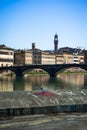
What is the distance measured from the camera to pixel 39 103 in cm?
3033

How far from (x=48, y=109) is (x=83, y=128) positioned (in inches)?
200

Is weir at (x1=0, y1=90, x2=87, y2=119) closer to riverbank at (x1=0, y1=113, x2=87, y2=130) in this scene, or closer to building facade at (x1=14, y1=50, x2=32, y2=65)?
riverbank at (x1=0, y1=113, x2=87, y2=130)

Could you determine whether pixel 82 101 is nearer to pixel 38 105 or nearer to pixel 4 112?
pixel 38 105

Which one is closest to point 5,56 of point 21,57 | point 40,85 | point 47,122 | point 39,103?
point 21,57

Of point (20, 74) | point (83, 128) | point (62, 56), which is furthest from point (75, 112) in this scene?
point (62, 56)

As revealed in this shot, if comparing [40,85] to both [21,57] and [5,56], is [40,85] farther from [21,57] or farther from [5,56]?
[21,57]

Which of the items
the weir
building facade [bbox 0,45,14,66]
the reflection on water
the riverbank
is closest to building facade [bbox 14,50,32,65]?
building facade [bbox 0,45,14,66]

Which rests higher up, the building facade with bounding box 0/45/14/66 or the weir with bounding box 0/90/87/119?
the building facade with bounding box 0/45/14/66

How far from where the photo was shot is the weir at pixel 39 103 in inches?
1145

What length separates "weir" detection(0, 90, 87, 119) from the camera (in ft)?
95.4

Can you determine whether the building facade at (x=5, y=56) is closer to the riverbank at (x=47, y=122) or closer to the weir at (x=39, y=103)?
the weir at (x=39, y=103)

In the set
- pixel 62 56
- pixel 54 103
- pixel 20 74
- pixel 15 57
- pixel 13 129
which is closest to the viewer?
pixel 13 129

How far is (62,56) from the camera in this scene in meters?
200

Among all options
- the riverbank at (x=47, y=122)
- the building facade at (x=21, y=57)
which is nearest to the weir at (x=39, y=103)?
the riverbank at (x=47, y=122)
